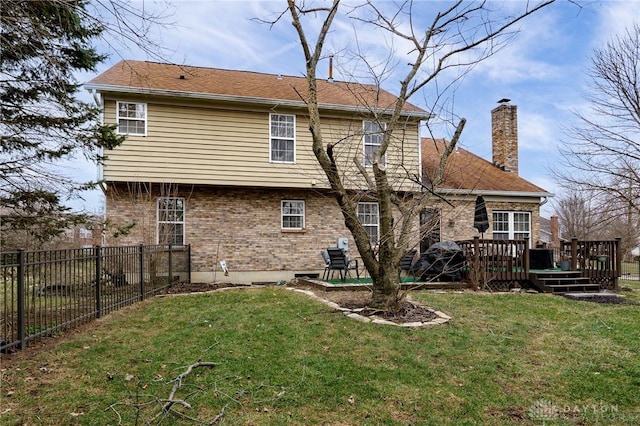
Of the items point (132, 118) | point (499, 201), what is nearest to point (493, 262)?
point (499, 201)

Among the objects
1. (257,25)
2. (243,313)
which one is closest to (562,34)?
(257,25)

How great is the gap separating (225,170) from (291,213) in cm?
257

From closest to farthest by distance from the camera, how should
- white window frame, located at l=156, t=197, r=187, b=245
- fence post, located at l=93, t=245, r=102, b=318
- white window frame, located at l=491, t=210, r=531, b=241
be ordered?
fence post, located at l=93, t=245, r=102, b=318, white window frame, located at l=156, t=197, r=187, b=245, white window frame, located at l=491, t=210, r=531, b=241

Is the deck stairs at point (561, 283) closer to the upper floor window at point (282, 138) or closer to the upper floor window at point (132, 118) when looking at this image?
the upper floor window at point (282, 138)

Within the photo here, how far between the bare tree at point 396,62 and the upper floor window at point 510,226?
32.2 ft

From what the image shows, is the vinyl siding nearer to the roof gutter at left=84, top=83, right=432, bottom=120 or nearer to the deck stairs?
the roof gutter at left=84, top=83, right=432, bottom=120

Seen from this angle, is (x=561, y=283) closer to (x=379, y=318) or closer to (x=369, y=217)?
(x=369, y=217)

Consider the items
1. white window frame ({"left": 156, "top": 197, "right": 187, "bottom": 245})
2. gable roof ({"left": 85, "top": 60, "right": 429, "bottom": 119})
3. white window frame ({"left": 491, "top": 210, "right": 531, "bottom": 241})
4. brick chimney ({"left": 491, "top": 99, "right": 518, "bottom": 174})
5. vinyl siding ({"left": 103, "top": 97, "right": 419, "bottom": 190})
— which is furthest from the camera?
brick chimney ({"left": 491, "top": 99, "right": 518, "bottom": 174})

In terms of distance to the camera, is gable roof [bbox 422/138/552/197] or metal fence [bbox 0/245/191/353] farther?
gable roof [bbox 422/138/552/197]

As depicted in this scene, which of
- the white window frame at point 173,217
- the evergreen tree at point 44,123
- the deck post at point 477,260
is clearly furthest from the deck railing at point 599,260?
the evergreen tree at point 44,123

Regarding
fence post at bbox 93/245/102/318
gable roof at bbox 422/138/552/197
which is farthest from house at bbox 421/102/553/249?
fence post at bbox 93/245/102/318

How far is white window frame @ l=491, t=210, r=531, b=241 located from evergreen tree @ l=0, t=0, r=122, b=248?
1354 centimetres

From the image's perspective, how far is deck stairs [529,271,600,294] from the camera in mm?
10398

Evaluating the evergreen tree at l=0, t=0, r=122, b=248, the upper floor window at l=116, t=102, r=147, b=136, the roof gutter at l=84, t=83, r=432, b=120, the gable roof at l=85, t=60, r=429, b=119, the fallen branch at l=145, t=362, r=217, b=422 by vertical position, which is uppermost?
the gable roof at l=85, t=60, r=429, b=119
